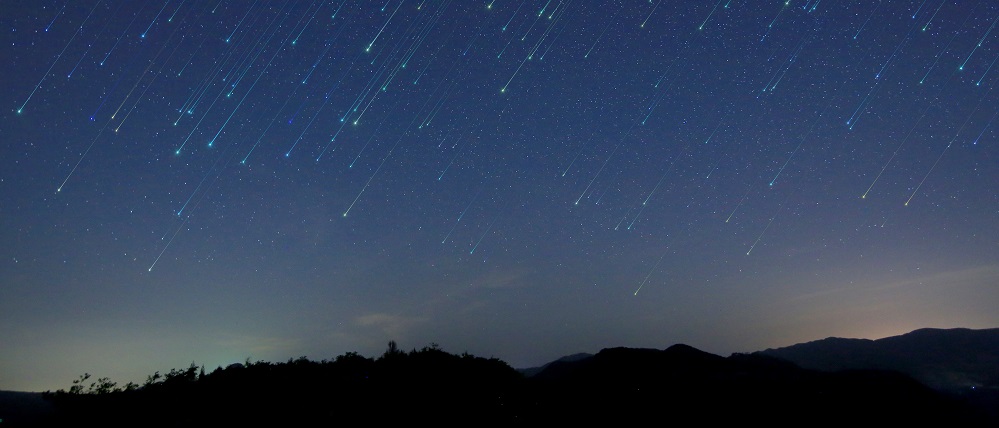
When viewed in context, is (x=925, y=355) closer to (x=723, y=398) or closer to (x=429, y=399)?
(x=723, y=398)

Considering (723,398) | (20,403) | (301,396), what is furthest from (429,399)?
(20,403)

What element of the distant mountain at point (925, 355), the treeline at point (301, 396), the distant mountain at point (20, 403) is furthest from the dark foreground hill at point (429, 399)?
the distant mountain at point (925, 355)

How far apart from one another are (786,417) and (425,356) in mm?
20894

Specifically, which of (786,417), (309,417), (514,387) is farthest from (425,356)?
(786,417)

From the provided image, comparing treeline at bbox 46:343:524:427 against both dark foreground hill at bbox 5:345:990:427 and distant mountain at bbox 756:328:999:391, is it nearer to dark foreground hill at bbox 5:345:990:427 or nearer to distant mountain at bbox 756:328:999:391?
dark foreground hill at bbox 5:345:990:427

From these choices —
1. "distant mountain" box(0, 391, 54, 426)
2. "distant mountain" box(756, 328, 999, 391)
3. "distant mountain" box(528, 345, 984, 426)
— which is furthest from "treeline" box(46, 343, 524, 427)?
"distant mountain" box(756, 328, 999, 391)

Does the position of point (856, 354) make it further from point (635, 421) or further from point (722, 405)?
point (635, 421)

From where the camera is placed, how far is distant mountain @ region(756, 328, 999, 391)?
74.1 m

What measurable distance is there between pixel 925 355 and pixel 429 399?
10277cm

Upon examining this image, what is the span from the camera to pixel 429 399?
1969 centimetres

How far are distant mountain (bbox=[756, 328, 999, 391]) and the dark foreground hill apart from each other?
47.8m

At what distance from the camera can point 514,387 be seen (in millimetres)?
23328

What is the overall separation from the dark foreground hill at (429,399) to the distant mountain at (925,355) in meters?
47.8

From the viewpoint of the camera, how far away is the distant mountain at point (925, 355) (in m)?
74.1
